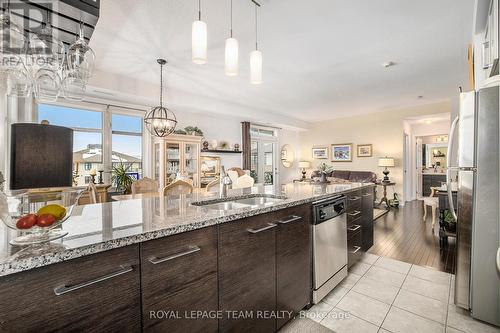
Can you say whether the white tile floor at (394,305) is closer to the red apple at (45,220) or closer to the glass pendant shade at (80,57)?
the red apple at (45,220)

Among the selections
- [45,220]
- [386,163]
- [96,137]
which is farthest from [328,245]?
[386,163]

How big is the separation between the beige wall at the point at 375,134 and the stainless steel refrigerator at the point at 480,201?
209 inches

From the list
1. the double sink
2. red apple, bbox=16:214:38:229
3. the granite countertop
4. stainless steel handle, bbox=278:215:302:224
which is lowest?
stainless steel handle, bbox=278:215:302:224

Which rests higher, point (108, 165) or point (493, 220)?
point (108, 165)

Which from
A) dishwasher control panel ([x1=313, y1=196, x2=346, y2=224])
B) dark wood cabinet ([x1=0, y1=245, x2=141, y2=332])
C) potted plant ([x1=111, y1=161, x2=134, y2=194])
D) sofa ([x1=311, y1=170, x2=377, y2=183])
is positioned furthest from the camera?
sofa ([x1=311, y1=170, x2=377, y2=183])

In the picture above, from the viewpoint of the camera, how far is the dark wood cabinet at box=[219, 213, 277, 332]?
120 cm

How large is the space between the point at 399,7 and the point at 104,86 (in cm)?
409

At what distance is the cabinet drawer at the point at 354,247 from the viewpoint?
2352 millimetres

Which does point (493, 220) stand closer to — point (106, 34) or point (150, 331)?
point (150, 331)

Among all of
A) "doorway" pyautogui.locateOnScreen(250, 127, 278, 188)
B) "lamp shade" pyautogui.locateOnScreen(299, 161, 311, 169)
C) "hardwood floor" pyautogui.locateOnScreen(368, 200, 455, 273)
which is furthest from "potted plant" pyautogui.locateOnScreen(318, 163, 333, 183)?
"lamp shade" pyautogui.locateOnScreen(299, 161, 311, 169)

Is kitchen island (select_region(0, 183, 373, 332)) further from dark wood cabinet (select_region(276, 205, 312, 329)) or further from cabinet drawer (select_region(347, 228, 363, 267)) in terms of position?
cabinet drawer (select_region(347, 228, 363, 267))

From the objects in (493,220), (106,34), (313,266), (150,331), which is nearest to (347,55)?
(493,220)

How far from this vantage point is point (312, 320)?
1.73 m

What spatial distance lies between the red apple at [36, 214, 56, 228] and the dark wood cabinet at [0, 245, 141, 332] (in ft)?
0.52
